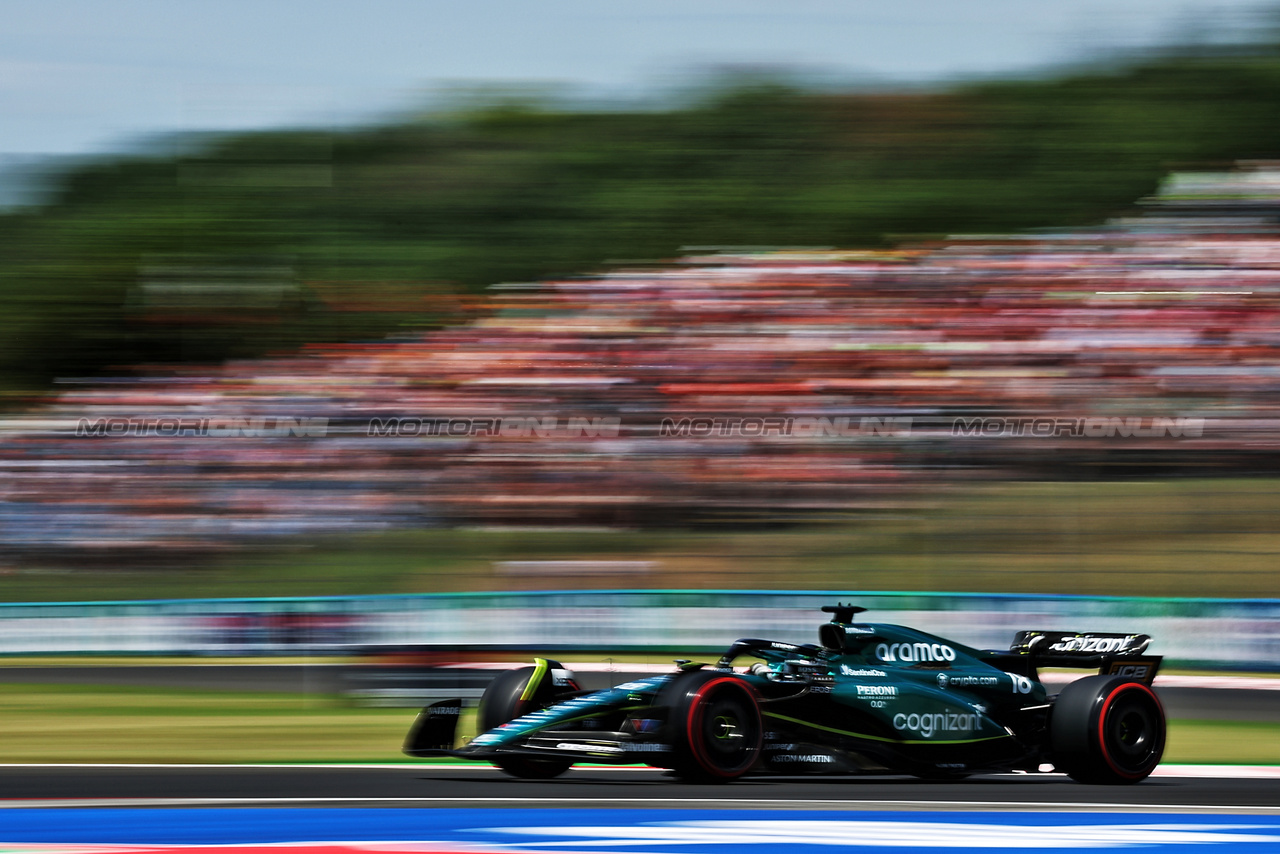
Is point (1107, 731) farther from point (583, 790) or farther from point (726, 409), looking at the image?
point (726, 409)

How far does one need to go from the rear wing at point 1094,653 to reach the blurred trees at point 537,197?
20.4m

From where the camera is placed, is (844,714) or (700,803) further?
(844,714)

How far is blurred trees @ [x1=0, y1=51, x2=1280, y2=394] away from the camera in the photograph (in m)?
33.0

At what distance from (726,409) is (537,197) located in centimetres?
1861

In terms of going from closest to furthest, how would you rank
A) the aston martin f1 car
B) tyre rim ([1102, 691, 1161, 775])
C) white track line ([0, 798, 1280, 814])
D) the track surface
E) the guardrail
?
white track line ([0, 798, 1280, 814]) < the track surface < the aston martin f1 car < tyre rim ([1102, 691, 1161, 775]) < the guardrail

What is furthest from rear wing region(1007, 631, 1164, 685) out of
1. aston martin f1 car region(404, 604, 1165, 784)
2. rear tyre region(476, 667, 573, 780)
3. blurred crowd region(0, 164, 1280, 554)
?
blurred crowd region(0, 164, 1280, 554)

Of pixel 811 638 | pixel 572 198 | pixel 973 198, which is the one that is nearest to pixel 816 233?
pixel 973 198

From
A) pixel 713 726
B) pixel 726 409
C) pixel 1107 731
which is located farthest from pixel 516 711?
pixel 726 409

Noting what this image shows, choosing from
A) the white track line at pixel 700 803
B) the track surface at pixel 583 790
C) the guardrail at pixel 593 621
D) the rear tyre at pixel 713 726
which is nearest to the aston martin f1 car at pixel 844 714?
the rear tyre at pixel 713 726

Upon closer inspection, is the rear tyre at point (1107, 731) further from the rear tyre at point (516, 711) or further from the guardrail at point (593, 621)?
the guardrail at point (593, 621)

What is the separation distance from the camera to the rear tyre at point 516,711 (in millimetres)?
7047

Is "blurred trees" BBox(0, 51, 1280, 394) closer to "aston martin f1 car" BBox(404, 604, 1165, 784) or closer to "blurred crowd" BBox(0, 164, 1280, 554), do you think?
"blurred crowd" BBox(0, 164, 1280, 554)

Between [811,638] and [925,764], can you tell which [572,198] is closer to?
[811,638]

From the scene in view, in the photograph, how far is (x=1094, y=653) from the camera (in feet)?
24.7
